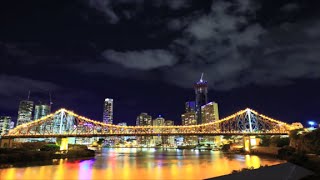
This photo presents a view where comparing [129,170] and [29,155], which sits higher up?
[29,155]

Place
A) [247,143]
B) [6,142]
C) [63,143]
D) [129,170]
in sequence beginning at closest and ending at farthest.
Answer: [129,170] < [6,142] < [63,143] < [247,143]

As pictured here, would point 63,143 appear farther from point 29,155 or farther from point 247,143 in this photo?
point 247,143


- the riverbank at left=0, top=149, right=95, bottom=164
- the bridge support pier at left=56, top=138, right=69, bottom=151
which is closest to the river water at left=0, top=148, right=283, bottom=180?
the riverbank at left=0, top=149, right=95, bottom=164

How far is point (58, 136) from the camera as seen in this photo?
72.4 m

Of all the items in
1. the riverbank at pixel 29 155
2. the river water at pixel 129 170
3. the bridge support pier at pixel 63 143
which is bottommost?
the river water at pixel 129 170

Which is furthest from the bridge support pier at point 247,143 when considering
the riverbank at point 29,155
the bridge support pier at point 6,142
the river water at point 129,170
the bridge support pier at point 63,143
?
the bridge support pier at point 6,142

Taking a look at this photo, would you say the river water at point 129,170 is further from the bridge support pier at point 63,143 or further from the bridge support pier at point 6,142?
the bridge support pier at point 6,142

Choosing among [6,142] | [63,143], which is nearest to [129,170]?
[63,143]

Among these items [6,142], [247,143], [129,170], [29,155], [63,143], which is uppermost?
[6,142]

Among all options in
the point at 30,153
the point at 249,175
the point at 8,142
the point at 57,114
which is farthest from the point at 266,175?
the point at 57,114

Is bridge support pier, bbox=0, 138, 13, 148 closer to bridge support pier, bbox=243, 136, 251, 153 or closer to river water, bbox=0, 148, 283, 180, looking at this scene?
river water, bbox=0, 148, 283, 180

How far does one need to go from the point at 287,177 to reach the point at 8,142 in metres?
74.1

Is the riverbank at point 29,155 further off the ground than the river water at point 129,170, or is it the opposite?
the riverbank at point 29,155

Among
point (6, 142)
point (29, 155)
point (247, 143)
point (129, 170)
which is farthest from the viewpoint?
point (247, 143)
